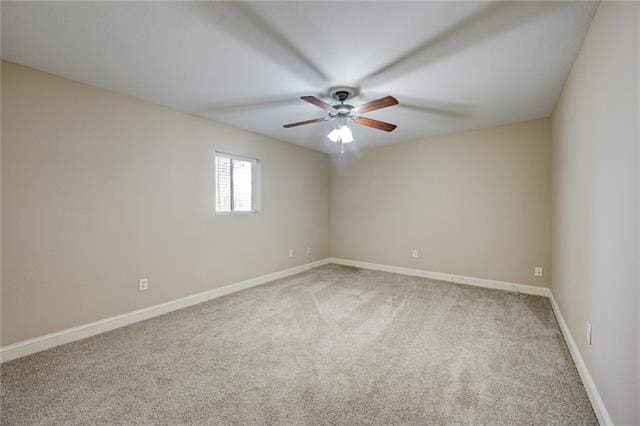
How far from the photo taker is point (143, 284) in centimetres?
297

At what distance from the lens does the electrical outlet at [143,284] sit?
295 cm

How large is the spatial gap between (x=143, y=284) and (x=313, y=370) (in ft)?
6.99

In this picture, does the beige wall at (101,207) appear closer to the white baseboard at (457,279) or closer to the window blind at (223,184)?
the window blind at (223,184)

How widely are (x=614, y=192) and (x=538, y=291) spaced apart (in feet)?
9.44

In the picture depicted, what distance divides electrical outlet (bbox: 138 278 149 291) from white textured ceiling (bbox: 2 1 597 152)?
6.37 ft

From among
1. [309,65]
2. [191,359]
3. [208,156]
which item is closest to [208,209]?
[208,156]

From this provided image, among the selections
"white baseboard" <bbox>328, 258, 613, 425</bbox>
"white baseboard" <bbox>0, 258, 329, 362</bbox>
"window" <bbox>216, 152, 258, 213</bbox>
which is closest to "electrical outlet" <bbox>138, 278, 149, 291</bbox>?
"white baseboard" <bbox>0, 258, 329, 362</bbox>

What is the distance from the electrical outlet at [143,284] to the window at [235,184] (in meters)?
1.18

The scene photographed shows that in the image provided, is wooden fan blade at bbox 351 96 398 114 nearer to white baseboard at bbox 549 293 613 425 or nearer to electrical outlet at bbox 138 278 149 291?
white baseboard at bbox 549 293 613 425

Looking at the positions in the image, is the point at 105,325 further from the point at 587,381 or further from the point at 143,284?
the point at 587,381

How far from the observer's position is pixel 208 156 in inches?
141

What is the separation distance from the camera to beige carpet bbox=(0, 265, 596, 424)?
1.60 m

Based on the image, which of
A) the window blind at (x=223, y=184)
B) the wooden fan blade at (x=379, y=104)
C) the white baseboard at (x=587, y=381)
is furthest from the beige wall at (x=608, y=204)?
the window blind at (x=223, y=184)

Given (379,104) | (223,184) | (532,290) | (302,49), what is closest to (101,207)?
(223,184)
